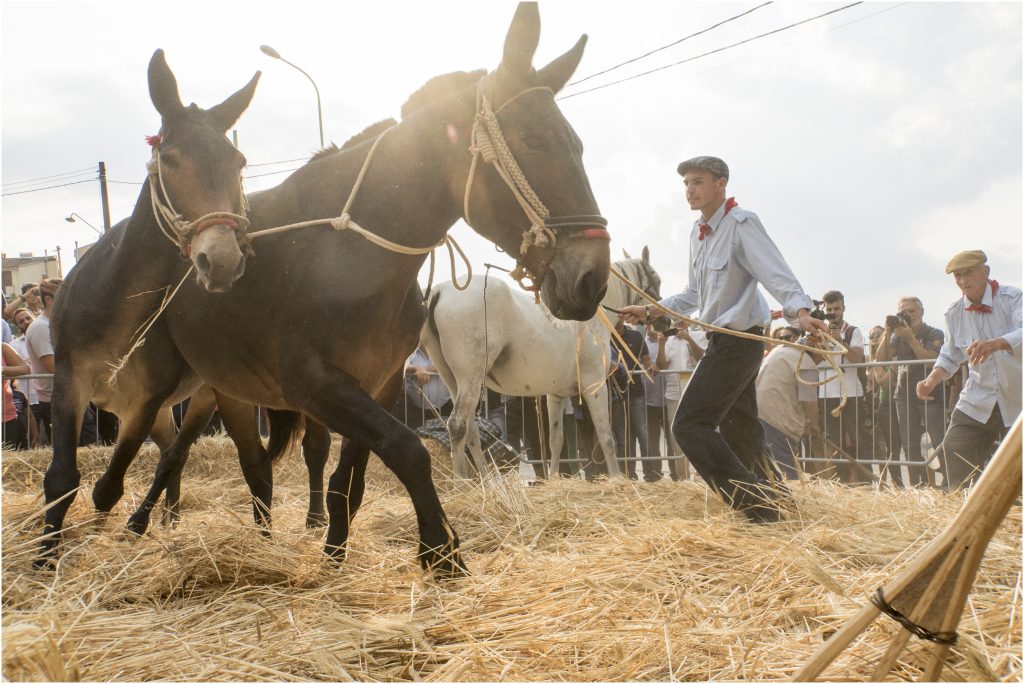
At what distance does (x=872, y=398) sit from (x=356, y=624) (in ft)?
22.9

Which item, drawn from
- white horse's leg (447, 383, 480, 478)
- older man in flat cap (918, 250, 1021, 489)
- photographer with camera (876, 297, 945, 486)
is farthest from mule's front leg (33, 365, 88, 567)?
photographer with camera (876, 297, 945, 486)

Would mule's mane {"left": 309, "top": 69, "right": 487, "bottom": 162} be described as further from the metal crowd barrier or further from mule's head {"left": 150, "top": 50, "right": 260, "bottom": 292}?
the metal crowd barrier

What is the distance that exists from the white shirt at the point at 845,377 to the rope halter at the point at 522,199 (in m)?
5.86

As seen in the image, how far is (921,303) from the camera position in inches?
349

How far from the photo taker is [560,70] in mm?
3574

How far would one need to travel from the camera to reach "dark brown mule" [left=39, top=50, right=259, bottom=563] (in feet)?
12.3

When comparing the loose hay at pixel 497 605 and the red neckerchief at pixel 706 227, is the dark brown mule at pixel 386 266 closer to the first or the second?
the loose hay at pixel 497 605

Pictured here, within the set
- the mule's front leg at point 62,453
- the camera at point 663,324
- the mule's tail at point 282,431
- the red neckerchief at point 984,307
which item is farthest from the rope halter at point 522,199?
the red neckerchief at point 984,307

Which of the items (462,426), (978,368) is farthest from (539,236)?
(462,426)

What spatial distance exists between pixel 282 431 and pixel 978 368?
16.0 feet

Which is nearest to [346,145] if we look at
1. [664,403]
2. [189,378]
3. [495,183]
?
[495,183]

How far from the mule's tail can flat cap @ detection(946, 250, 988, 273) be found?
477 cm

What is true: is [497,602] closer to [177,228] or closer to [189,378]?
[177,228]

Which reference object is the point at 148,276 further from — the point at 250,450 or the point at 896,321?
the point at 896,321
